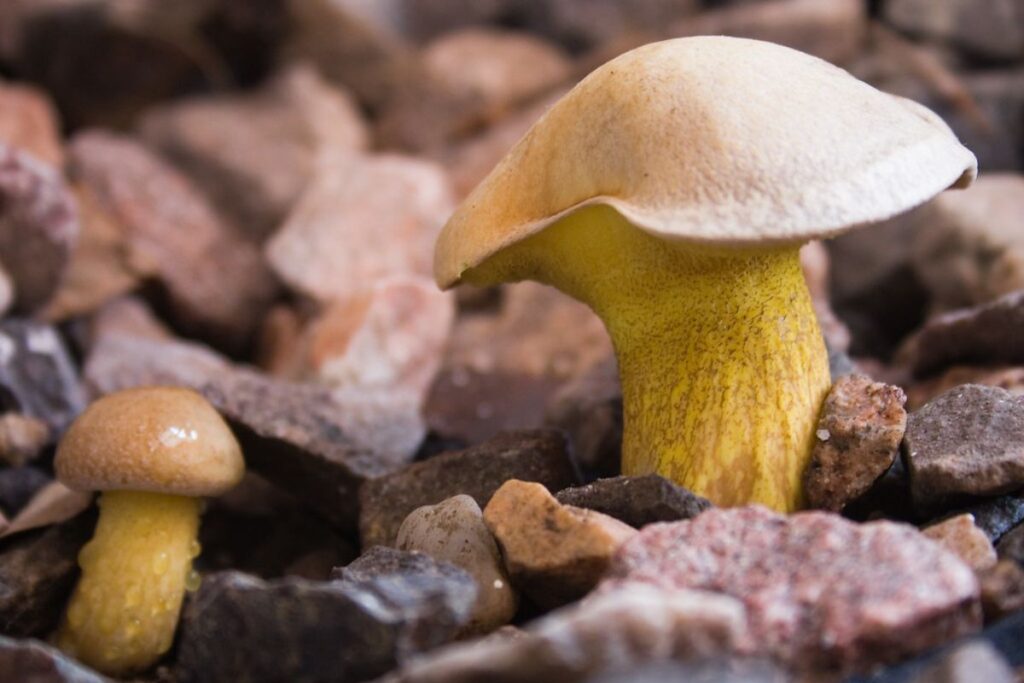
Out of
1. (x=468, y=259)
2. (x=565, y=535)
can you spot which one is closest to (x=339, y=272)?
(x=468, y=259)

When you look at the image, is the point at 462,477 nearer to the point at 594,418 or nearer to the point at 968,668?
the point at 594,418

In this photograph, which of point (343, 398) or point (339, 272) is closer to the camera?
point (343, 398)

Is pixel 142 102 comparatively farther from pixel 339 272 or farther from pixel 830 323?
pixel 830 323

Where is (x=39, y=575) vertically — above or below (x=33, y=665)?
below

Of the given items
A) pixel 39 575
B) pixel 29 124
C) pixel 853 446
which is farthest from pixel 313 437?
pixel 29 124

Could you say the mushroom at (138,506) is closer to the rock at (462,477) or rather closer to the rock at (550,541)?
the rock at (462,477)

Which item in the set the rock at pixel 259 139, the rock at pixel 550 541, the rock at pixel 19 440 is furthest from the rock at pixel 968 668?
the rock at pixel 259 139

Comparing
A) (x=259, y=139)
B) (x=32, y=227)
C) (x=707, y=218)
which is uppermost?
(x=707, y=218)
